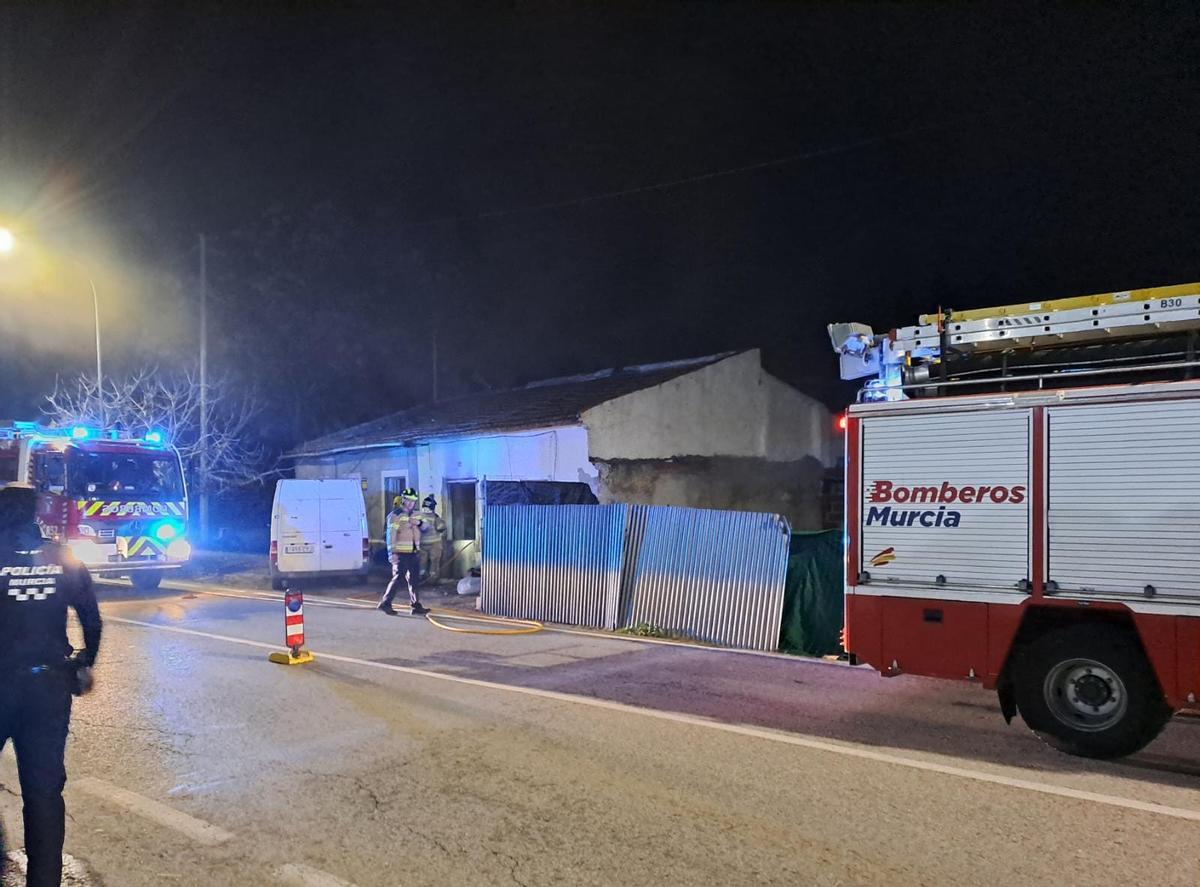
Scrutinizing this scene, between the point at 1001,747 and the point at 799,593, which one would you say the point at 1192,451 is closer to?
the point at 1001,747

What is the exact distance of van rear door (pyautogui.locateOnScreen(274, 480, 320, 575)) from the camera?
1580 centimetres

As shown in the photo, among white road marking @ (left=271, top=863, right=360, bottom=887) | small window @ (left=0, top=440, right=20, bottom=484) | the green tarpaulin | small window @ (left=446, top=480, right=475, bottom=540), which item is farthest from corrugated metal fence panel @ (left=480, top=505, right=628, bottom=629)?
small window @ (left=0, top=440, right=20, bottom=484)

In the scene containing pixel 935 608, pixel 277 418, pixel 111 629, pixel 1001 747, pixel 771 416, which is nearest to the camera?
pixel 1001 747

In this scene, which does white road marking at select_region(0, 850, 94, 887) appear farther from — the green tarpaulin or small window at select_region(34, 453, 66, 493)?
small window at select_region(34, 453, 66, 493)

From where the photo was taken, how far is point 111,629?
11609 mm

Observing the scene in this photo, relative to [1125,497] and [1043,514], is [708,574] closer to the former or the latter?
[1043,514]

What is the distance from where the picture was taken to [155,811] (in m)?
4.98

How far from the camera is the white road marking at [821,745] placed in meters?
5.09

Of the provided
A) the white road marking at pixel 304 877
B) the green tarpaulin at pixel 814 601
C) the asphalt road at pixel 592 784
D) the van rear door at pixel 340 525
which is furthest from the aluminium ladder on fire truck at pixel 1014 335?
the van rear door at pixel 340 525

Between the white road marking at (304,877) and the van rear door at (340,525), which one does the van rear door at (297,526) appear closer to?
the van rear door at (340,525)

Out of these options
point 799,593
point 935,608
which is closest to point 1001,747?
point 935,608

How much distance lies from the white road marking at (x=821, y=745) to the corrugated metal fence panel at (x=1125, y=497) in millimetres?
1451

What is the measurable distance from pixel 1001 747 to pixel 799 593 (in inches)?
172

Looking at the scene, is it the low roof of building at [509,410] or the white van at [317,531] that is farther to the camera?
the low roof of building at [509,410]
